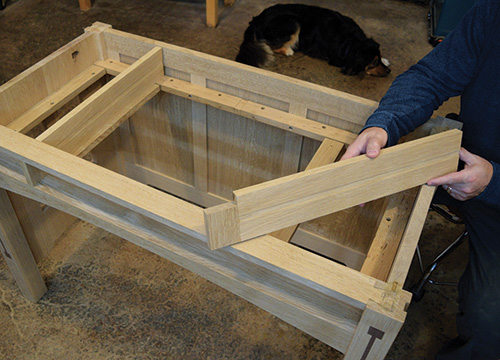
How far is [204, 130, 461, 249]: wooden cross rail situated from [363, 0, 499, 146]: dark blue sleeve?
0.13m

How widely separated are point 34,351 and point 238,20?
2.92m

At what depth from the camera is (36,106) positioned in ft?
5.09

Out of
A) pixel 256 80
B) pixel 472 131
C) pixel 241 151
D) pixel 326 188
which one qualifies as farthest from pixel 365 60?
pixel 326 188

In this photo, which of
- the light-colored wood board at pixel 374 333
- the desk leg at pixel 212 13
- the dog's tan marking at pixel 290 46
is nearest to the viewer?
the light-colored wood board at pixel 374 333

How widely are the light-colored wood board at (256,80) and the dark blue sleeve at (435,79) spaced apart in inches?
5.5

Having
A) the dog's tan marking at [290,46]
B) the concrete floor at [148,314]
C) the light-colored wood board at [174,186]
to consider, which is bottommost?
the concrete floor at [148,314]

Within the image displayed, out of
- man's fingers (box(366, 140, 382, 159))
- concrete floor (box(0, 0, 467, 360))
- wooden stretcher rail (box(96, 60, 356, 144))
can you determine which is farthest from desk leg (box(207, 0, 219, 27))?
man's fingers (box(366, 140, 382, 159))

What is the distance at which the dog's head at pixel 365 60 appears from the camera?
301cm

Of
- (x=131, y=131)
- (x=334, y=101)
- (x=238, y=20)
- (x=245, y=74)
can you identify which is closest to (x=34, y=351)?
(x=131, y=131)

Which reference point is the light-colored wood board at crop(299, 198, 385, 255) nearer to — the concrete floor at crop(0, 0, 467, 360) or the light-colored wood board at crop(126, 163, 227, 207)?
the concrete floor at crop(0, 0, 467, 360)

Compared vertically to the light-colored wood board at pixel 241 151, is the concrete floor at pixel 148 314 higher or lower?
lower

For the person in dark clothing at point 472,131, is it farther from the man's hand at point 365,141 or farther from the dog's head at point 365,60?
the dog's head at point 365,60

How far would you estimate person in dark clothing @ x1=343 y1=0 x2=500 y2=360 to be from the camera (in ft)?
3.84

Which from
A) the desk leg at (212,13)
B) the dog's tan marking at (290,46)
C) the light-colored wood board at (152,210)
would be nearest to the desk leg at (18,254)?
the light-colored wood board at (152,210)
